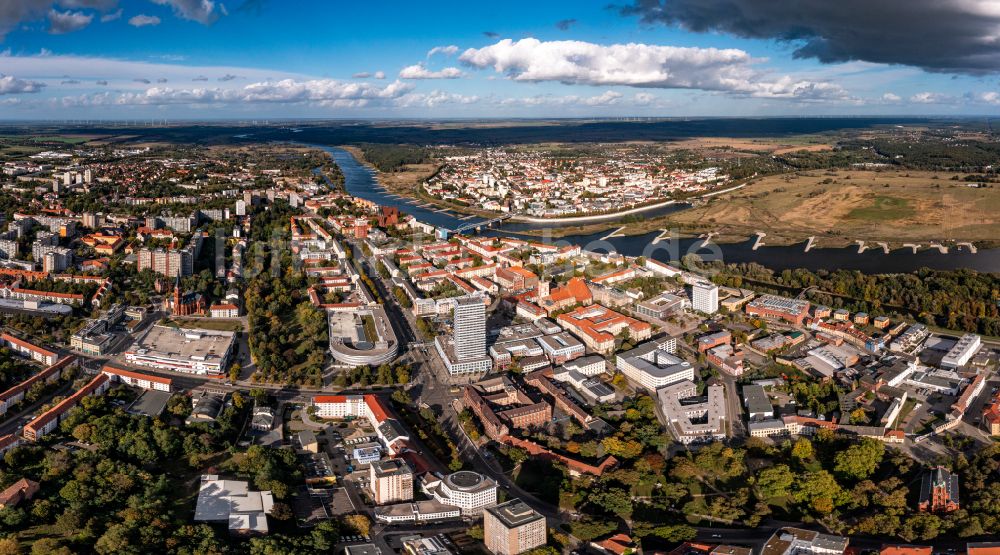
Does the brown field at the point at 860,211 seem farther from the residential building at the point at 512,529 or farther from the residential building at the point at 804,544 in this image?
→ the residential building at the point at 512,529

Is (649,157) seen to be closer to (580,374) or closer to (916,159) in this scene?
(916,159)

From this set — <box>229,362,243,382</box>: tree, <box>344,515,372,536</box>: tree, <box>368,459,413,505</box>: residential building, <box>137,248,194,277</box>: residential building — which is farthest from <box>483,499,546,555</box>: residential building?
<box>137,248,194,277</box>: residential building

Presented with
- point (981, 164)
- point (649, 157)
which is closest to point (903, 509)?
point (981, 164)

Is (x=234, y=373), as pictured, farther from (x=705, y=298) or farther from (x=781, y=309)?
(x=781, y=309)

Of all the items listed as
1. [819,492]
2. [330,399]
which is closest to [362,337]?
[330,399]

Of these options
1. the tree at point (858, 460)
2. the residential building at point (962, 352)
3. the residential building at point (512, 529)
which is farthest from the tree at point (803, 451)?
the residential building at point (962, 352)

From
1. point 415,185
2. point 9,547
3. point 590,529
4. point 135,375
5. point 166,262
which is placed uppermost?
point 415,185

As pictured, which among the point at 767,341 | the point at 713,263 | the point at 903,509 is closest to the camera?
the point at 903,509
